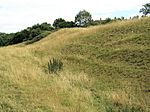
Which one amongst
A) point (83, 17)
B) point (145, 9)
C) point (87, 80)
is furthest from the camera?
point (83, 17)

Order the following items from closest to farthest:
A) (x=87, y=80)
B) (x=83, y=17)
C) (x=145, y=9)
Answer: (x=87, y=80)
(x=145, y=9)
(x=83, y=17)

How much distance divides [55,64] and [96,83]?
8.41 feet

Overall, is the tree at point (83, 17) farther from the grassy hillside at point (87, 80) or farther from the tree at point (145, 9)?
the grassy hillside at point (87, 80)

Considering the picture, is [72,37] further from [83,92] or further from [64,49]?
[83,92]

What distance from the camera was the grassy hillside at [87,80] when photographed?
1180cm

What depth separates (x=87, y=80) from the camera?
1648 centimetres

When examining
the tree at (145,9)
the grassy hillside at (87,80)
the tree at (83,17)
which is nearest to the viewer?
the grassy hillside at (87,80)

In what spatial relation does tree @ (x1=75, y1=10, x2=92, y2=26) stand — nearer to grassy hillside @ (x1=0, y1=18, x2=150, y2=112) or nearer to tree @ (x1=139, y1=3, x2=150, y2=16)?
tree @ (x1=139, y1=3, x2=150, y2=16)

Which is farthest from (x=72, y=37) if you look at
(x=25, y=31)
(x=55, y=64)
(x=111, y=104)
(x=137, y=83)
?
(x=25, y=31)

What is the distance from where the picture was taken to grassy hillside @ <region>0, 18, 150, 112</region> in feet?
38.7

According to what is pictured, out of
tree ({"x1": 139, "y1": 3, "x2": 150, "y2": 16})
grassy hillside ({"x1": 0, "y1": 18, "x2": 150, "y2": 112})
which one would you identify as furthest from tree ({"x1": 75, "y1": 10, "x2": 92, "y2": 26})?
grassy hillside ({"x1": 0, "y1": 18, "x2": 150, "y2": 112})

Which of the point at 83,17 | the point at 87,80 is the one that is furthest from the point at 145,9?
the point at 87,80

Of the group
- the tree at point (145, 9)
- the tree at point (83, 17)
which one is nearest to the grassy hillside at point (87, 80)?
the tree at point (145, 9)

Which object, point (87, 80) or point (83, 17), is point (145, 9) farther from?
point (87, 80)
